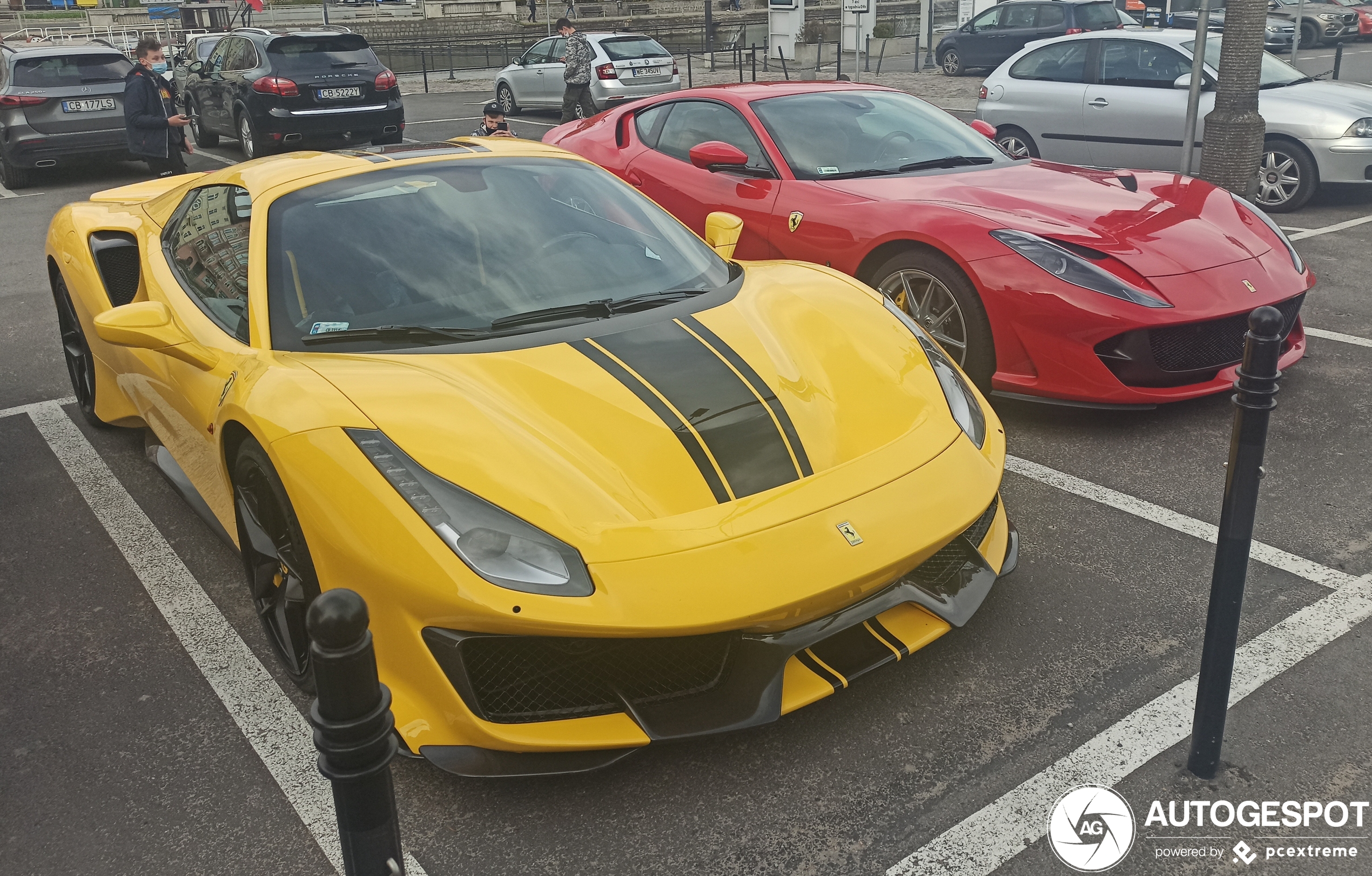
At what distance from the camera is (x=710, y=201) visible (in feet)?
19.8

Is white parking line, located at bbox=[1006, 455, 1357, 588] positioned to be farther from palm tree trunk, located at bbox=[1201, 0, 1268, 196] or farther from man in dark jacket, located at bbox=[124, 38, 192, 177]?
man in dark jacket, located at bbox=[124, 38, 192, 177]

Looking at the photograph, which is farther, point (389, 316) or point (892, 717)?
point (389, 316)

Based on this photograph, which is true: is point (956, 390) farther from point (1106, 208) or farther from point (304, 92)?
point (304, 92)

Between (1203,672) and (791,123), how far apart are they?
4098 millimetres

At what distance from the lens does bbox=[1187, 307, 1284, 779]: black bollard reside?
2287mm

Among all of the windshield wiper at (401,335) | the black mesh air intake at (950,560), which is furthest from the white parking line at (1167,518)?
the windshield wiper at (401,335)

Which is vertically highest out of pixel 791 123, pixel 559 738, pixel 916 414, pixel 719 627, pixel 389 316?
pixel 791 123

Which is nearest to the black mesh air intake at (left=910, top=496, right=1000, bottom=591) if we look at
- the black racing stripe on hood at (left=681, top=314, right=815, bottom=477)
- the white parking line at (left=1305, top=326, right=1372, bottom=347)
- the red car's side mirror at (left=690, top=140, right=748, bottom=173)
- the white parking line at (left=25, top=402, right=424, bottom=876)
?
the black racing stripe on hood at (left=681, top=314, right=815, bottom=477)

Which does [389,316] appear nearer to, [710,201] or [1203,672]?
[1203,672]

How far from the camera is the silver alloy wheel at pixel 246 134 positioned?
1352 cm

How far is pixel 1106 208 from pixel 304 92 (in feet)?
35.8

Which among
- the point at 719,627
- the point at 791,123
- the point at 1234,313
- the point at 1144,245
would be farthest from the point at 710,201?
the point at 719,627

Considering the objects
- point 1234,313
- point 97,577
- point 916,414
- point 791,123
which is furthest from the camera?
point 791,123

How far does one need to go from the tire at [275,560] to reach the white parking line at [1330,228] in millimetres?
7668
